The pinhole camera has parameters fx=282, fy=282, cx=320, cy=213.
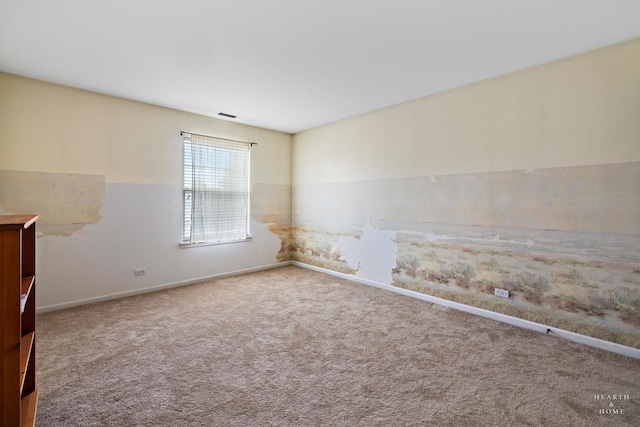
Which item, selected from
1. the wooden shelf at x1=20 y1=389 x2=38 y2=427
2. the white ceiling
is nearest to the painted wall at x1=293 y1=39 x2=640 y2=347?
the white ceiling

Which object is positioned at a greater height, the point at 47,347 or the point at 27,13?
the point at 27,13

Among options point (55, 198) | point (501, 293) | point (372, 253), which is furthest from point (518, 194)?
point (55, 198)

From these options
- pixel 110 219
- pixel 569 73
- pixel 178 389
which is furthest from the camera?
pixel 110 219

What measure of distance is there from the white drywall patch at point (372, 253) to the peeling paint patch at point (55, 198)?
11.5ft

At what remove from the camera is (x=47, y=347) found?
244cm

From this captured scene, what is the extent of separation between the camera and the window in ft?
14.0

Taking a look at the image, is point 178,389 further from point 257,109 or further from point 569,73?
point 569,73

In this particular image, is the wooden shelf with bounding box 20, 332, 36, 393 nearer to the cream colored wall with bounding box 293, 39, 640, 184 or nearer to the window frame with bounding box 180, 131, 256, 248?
the window frame with bounding box 180, 131, 256, 248

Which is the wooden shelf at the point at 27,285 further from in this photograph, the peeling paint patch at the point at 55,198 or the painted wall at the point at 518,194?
the painted wall at the point at 518,194

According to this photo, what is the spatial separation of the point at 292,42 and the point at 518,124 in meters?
2.46

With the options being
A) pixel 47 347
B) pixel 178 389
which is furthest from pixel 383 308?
pixel 47 347

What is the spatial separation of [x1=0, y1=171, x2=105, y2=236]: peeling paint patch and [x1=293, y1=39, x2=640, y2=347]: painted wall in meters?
3.53

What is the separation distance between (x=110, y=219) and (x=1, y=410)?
2835 millimetres

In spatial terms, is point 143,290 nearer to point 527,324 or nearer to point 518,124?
point 527,324
